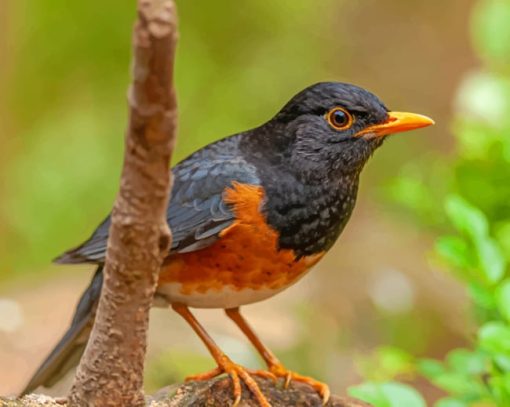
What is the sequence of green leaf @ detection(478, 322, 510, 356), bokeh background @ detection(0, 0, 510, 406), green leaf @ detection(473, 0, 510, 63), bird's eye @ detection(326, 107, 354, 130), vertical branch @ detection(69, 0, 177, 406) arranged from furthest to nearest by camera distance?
bokeh background @ detection(0, 0, 510, 406) < green leaf @ detection(473, 0, 510, 63) < bird's eye @ detection(326, 107, 354, 130) < green leaf @ detection(478, 322, 510, 356) < vertical branch @ detection(69, 0, 177, 406)

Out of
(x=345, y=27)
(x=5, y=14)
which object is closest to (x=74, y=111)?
(x=5, y=14)

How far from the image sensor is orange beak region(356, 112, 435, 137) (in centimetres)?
261

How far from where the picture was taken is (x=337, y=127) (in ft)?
9.00

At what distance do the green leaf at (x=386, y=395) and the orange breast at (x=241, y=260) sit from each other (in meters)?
0.41

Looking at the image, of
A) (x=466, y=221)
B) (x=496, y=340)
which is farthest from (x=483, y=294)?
(x=496, y=340)

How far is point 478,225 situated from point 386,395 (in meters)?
0.53

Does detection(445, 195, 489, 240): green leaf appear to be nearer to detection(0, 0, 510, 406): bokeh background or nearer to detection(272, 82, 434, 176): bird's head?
detection(272, 82, 434, 176): bird's head

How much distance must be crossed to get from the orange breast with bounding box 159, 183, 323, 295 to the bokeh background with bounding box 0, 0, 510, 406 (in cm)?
52

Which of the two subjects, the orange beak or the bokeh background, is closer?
the orange beak

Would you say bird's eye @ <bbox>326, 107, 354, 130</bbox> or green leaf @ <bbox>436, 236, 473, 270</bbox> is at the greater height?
bird's eye @ <bbox>326, 107, 354, 130</bbox>

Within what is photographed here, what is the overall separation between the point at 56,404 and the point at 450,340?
313 centimetres

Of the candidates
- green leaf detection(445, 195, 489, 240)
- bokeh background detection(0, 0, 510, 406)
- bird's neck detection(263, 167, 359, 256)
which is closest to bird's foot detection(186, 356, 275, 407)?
bird's neck detection(263, 167, 359, 256)

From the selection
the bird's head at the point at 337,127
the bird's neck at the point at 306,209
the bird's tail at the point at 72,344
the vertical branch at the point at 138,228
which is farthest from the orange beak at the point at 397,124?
the vertical branch at the point at 138,228

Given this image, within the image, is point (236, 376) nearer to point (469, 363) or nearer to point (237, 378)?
point (237, 378)
